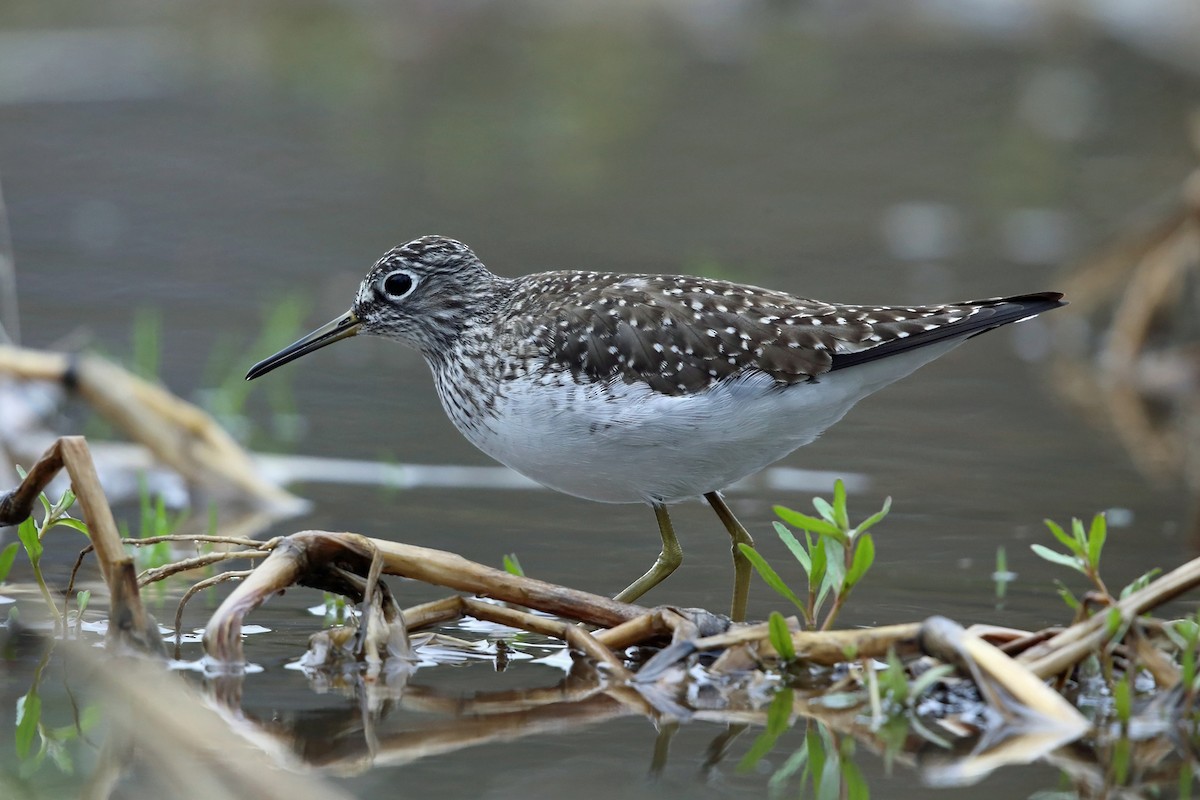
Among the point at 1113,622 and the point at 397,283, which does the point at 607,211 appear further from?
the point at 1113,622

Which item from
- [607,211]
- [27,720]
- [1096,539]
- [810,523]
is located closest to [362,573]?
[27,720]

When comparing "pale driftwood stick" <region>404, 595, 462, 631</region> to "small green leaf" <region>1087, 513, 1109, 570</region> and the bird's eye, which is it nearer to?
the bird's eye

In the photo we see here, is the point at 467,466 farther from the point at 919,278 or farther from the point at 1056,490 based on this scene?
the point at 919,278

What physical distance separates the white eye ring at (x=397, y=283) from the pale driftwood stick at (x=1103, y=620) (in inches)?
134

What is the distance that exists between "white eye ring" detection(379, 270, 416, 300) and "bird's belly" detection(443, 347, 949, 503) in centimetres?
112

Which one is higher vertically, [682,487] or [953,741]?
[682,487]

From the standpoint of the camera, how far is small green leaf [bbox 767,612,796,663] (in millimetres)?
5445

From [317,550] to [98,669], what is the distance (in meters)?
1.95

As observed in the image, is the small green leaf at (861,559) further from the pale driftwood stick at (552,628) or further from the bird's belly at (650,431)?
the bird's belly at (650,431)

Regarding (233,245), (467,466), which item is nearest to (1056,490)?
(467,466)

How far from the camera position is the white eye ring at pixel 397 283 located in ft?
24.5

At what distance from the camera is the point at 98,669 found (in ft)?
12.6

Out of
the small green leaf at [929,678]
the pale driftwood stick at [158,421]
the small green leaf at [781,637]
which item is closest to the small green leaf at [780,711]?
the small green leaf at [781,637]

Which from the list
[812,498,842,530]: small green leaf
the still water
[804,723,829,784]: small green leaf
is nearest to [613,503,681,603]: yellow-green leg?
the still water
